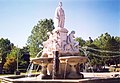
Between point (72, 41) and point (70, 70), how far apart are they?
253 centimetres

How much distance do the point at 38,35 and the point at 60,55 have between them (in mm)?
27976

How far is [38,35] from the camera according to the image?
4603 centimetres

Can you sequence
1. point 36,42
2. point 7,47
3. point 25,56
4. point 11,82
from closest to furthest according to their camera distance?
point 11,82 < point 36,42 < point 25,56 < point 7,47

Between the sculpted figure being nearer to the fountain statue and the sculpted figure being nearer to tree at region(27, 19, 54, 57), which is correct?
the fountain statue

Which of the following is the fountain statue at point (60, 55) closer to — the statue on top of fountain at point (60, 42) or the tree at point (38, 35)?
the statue on top of fountain at point (60, 42)

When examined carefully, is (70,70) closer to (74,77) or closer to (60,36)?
(74,77)

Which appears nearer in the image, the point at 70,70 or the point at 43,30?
the point at 70,70

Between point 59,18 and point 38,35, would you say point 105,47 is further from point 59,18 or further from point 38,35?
point 59,18

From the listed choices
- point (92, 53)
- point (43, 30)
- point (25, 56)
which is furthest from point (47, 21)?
point (25, 56)

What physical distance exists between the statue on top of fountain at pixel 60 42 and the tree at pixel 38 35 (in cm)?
2543

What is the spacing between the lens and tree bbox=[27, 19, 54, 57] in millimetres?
45719

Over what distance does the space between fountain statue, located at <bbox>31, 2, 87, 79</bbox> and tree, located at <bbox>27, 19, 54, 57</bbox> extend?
25.5 metres

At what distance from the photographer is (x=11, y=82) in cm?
1420

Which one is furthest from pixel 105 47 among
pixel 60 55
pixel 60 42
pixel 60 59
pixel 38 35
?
pixel 60 59
